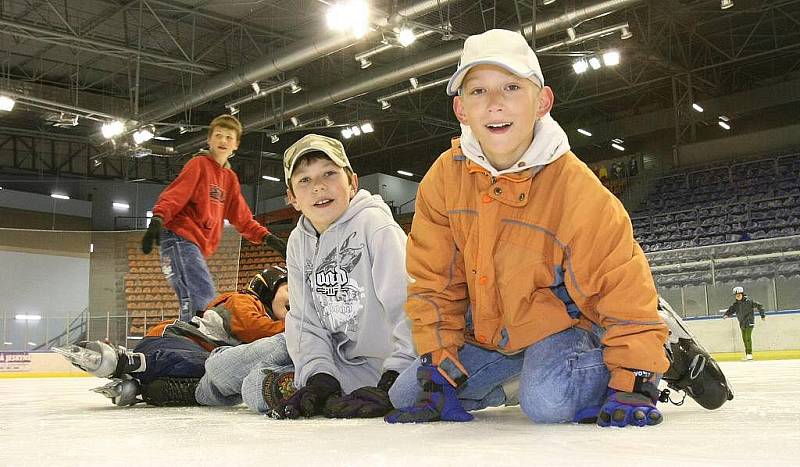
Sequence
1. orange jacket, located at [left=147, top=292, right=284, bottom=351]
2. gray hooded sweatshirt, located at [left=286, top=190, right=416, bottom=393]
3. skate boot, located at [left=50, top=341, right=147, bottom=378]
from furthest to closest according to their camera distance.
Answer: orange jacket, located at [left=147, top=292, right=284, bottom=351] → skate boot, located at [left=50, top=341, right=147, bottom=378] → gray hooded sweatshirt, located at [left=286, top=190, right=416, bottom=393]

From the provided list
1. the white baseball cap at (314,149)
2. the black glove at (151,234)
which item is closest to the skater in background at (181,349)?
the black glove at (151,234)

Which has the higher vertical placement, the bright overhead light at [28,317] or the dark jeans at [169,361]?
the bright overhead light at [28,317]

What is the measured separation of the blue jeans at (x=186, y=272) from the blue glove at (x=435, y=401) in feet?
7.18

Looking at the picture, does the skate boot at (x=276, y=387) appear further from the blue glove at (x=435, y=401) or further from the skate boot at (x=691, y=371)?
the skate boot at (x=691, y=371)

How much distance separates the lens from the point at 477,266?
165 cm

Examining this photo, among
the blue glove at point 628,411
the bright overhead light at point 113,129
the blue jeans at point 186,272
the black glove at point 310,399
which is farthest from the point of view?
the bright overhead light at point 113,129

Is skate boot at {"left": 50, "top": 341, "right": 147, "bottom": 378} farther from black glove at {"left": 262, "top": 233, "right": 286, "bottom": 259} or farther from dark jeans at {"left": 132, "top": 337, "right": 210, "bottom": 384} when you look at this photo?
black glove at {"left": 262, "top": 233, "right": 286, "bottom": 259}

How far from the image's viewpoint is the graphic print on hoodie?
2139 millimetres

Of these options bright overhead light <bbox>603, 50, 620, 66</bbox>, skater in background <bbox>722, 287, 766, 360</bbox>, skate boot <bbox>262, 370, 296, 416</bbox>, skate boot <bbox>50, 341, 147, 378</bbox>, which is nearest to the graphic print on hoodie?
skate boot <bbox>262, 370, 296, 416</bbox>

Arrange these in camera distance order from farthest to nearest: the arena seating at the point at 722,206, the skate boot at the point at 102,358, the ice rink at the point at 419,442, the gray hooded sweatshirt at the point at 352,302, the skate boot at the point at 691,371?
the arena seating at the point at 722,206 → the skate boot at the point at 102,358 → the gray hooded sweatshirt at the point at 352,302 → the skate boot at the point at 691,371 → the ice rink at the point at 419,442

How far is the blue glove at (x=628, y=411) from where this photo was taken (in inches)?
55.3

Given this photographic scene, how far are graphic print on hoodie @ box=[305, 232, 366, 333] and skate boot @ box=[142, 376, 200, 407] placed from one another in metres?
0.77

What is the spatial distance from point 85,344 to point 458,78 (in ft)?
5.23

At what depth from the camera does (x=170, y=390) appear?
267cm
